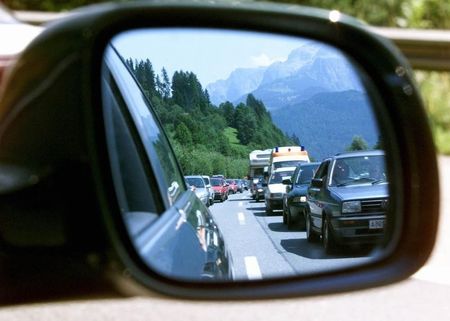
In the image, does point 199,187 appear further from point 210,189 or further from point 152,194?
point 152,194

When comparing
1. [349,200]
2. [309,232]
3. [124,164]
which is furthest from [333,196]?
[124,164]

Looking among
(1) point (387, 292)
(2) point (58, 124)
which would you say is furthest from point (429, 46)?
(2) point (58, 124)

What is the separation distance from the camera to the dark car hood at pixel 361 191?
83.7 inches

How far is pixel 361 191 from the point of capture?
218 centimetres

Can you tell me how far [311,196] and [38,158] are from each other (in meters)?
0.77

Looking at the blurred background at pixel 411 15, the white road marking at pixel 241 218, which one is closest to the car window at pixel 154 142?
the white road marking at pixel 241 218

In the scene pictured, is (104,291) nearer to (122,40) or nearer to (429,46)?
(122,40)

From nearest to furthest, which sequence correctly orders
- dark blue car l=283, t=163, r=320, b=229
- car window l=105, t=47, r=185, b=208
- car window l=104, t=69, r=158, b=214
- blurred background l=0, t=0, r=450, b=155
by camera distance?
1. car window l=104, t=69, r=158, b=214
2. dark blue car l=283, t=163, r=320, b=229
3. car window l=105, t=47, r=185, b=208
4. blurred background l=0, t=0, r=450, b=155

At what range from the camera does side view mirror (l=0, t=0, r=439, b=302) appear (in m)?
1.63

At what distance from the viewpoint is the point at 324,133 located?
2072 mm

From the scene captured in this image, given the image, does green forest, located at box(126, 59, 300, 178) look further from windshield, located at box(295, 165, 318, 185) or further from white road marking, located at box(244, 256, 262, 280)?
white road marking, located at box(244, 256, 262, 280)

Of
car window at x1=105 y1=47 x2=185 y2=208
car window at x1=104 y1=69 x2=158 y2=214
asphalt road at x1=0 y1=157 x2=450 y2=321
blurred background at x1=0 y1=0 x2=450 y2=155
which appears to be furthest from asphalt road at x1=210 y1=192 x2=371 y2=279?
blurred background at x1=0 y1=0 x2=450 y2=155

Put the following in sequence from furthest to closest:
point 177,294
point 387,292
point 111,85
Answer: point 387,292 → point 111,85 → point 177,294

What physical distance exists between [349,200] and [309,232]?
171mm
